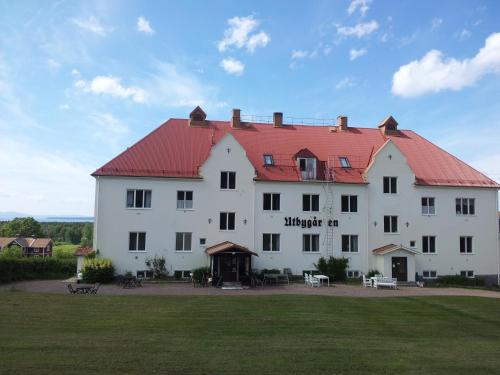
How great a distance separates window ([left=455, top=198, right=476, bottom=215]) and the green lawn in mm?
15132

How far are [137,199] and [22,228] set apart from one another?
414ft

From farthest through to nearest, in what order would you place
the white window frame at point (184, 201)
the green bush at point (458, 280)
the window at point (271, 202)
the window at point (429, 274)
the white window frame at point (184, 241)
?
the window at point (429, 274)
the green bush at point (458, 280)
the window at point (271, 202)
the white window frame at point (184, 201)
the white window frame at point (184, 241)

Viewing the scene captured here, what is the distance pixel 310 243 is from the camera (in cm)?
3628

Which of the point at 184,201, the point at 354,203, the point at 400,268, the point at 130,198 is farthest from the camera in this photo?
the point at 354,203

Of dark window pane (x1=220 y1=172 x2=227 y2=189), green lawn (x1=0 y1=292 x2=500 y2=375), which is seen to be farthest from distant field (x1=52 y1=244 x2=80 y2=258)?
green lawn (x1=0 y1=292 x2=500 y2=375)

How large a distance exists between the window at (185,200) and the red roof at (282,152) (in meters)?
1.55

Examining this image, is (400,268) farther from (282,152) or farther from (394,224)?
(282,152)

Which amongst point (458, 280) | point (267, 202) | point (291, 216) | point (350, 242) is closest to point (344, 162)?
point (350, 242)

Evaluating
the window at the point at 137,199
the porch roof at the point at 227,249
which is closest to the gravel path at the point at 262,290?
the porch roof at the point at 227,249

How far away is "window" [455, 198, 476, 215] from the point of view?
38.6 m

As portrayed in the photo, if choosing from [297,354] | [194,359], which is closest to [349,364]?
[297,354]

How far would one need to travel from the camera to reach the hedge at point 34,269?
32875mm

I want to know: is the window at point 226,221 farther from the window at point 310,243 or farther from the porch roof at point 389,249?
the porch roof at point 389,249

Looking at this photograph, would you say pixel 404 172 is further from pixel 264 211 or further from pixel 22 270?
pixel 22 270
